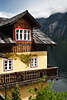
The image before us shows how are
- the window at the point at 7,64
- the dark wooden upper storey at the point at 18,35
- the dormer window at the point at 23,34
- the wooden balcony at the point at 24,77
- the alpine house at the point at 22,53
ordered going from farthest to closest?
1. the dormer window at the point at 23,34
2. the dark wooden upper storey at the point at 18,35
3. the window at the point at 7,64
4. the alpine house at the point at 22,53
5. the wooden balcony at the point at 24,77

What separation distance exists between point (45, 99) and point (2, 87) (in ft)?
28.8

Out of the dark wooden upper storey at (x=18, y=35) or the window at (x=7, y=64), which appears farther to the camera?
the dark wooden upper storey at (x=18, y=35)

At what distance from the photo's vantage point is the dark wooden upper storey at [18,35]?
805 inches

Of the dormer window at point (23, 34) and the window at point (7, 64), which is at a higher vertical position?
the dormer window at point (23, 34)

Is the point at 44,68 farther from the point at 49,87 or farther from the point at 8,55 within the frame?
the point at 49,87

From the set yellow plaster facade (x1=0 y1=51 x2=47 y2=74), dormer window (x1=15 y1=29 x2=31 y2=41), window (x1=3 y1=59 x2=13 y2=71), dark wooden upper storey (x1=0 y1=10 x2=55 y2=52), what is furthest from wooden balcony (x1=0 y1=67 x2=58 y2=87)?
dormer window (x1=15 y1=29 x2=31 y2=41)

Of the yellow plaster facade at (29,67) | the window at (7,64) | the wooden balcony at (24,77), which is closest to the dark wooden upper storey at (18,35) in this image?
the yellow plaster facade at (29,67)

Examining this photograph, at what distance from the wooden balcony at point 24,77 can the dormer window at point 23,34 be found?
13.3 feet

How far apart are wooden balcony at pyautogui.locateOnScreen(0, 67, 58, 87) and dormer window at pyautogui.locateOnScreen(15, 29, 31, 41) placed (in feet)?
13.3

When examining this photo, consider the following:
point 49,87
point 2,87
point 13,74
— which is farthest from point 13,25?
point 49,87

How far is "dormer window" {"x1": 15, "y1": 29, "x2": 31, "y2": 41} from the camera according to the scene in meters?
21.4

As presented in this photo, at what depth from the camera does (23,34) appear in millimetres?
21656

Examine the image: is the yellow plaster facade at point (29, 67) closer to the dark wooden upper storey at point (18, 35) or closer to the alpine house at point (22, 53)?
the alpine house at point (22, 53)

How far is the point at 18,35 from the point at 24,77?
4959mm
